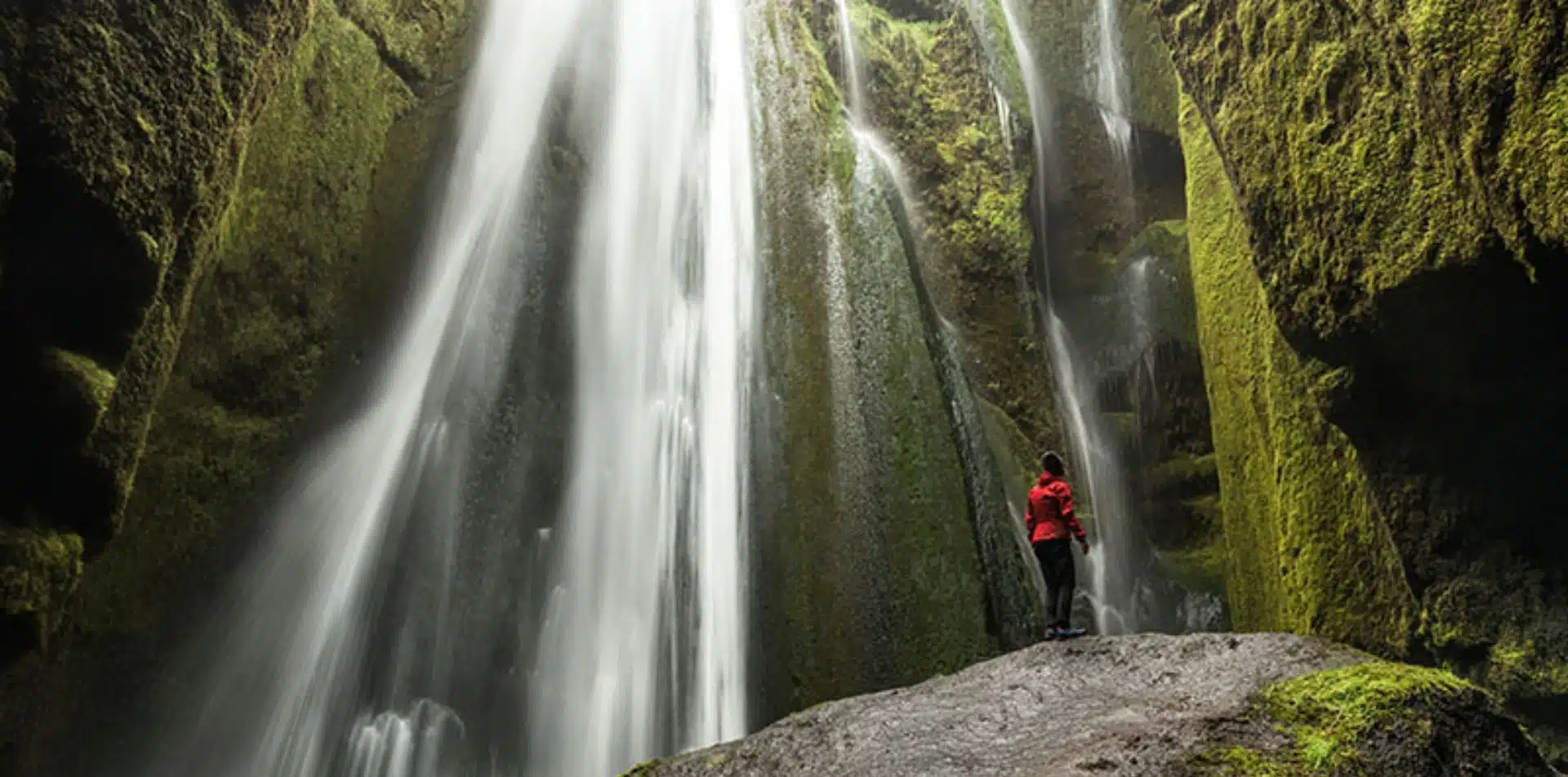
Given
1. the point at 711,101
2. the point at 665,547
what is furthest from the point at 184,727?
the point at 711,101

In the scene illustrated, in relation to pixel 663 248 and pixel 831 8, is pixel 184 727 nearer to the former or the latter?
pixel 663 248

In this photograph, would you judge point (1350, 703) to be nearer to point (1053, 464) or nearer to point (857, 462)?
point (1053, 464)

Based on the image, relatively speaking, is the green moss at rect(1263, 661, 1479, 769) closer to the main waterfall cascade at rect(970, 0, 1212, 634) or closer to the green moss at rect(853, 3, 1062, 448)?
the main waterfall cascade at rect(970, 0, 1212, 634)

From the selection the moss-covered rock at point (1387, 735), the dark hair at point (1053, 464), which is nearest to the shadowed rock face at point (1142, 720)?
the moss-covered rock at point (1387, 735)

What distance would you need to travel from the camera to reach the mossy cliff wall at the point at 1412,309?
4.87 metres

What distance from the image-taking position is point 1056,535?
6039 millimetres

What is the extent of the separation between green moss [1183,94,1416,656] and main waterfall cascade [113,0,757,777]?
507cm

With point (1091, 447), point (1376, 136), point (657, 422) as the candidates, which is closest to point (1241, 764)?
point (1376, 136)

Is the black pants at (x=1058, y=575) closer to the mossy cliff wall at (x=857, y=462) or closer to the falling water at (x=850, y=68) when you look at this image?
the mossy cliff wall at (x=857, y=462)

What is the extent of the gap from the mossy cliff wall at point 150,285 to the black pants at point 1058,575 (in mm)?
6091

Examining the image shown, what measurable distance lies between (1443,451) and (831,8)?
41.5 feet

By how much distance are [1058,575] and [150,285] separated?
6.23m

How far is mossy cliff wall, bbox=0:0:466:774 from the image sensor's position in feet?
18.1

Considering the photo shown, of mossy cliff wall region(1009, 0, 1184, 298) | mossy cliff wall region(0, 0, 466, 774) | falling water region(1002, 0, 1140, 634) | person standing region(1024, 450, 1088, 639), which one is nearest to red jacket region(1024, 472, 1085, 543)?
person standing region(1024, 450, 1088, 639)
